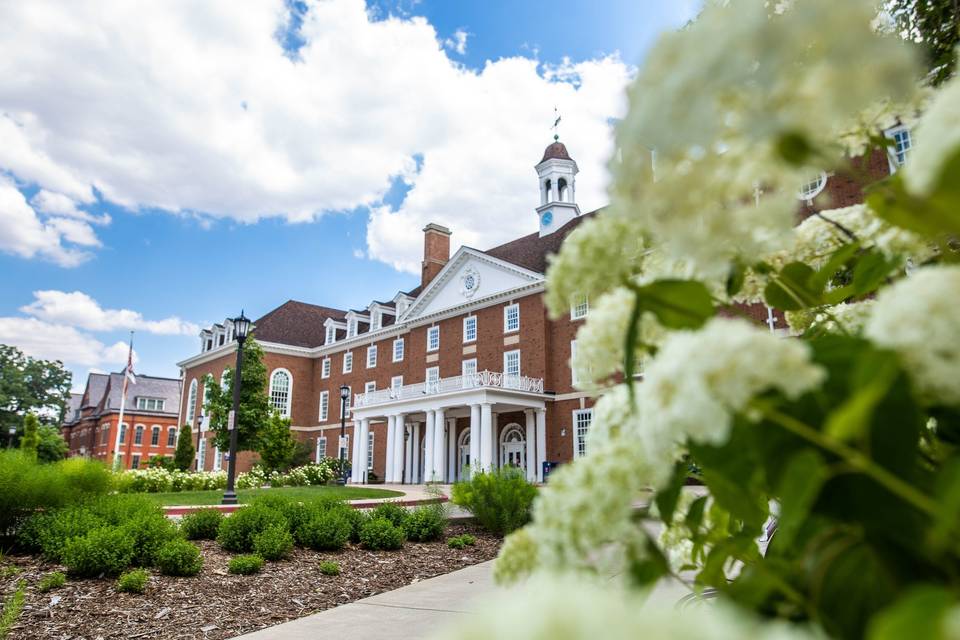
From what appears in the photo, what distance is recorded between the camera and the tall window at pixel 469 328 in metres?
30.6

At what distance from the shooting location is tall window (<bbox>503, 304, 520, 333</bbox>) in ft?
93.6

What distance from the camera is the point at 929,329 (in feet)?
2.03

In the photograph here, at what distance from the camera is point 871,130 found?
121cm

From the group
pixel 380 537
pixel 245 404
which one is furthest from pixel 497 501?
pixel 245 404

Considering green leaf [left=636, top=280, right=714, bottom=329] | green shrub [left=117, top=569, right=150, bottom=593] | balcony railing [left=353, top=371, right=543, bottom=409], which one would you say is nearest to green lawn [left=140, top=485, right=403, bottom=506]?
green shrub [left=117, top=569, right=150, bottom=593]

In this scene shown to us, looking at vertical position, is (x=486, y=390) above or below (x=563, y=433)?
above

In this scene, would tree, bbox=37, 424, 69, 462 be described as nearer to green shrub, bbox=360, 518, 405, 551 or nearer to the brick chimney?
the brick chimney

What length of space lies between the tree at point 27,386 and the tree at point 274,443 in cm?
4148

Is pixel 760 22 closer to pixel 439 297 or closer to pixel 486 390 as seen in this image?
pixel 486 390

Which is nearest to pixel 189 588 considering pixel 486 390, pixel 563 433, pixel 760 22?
pixel 760 22

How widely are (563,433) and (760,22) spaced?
26.1 meters

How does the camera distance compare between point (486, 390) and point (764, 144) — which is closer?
point (764, 144)

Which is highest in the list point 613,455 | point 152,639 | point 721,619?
point 613,455

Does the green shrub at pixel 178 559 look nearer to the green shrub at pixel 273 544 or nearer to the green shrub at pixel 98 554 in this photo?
the green shrub at pixel 98 554
